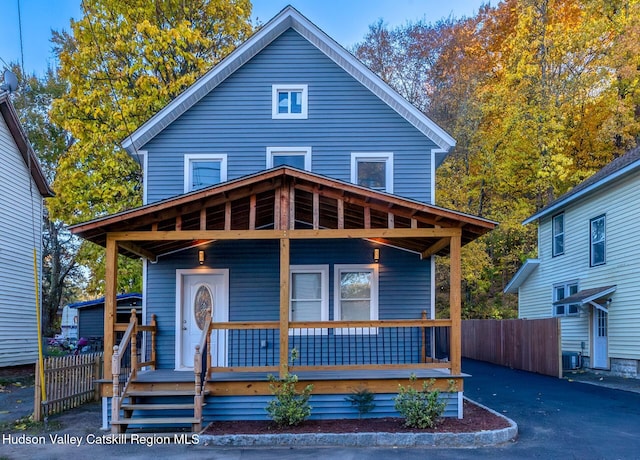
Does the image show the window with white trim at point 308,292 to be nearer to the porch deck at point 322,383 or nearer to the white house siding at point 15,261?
the porch deck at point 322,383

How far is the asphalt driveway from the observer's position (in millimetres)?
7730

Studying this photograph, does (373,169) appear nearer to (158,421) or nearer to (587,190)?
(158,421)

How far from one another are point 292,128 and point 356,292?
12.5ft

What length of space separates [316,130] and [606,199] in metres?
9.49

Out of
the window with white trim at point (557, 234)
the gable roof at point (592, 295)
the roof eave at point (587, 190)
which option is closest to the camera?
the roof eave at point (587, 190)

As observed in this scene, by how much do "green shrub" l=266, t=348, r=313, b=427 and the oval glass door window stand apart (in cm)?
343

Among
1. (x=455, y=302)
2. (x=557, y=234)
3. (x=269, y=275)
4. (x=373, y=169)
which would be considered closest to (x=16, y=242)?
(x=269, y=275)

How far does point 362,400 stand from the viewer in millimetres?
9344

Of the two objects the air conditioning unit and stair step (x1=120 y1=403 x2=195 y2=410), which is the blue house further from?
the air conditioning unit

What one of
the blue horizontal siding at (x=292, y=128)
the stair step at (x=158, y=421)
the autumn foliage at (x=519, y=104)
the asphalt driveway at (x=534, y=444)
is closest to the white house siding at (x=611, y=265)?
the asphalt driveway at (x=534, y=444)

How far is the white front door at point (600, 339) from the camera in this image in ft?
55.9

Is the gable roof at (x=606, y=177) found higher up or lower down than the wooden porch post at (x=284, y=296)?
higher up

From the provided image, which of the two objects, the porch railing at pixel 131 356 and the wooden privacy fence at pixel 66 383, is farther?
the wooden privacy fence at pixel 66 383

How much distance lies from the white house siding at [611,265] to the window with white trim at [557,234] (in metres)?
0.28
